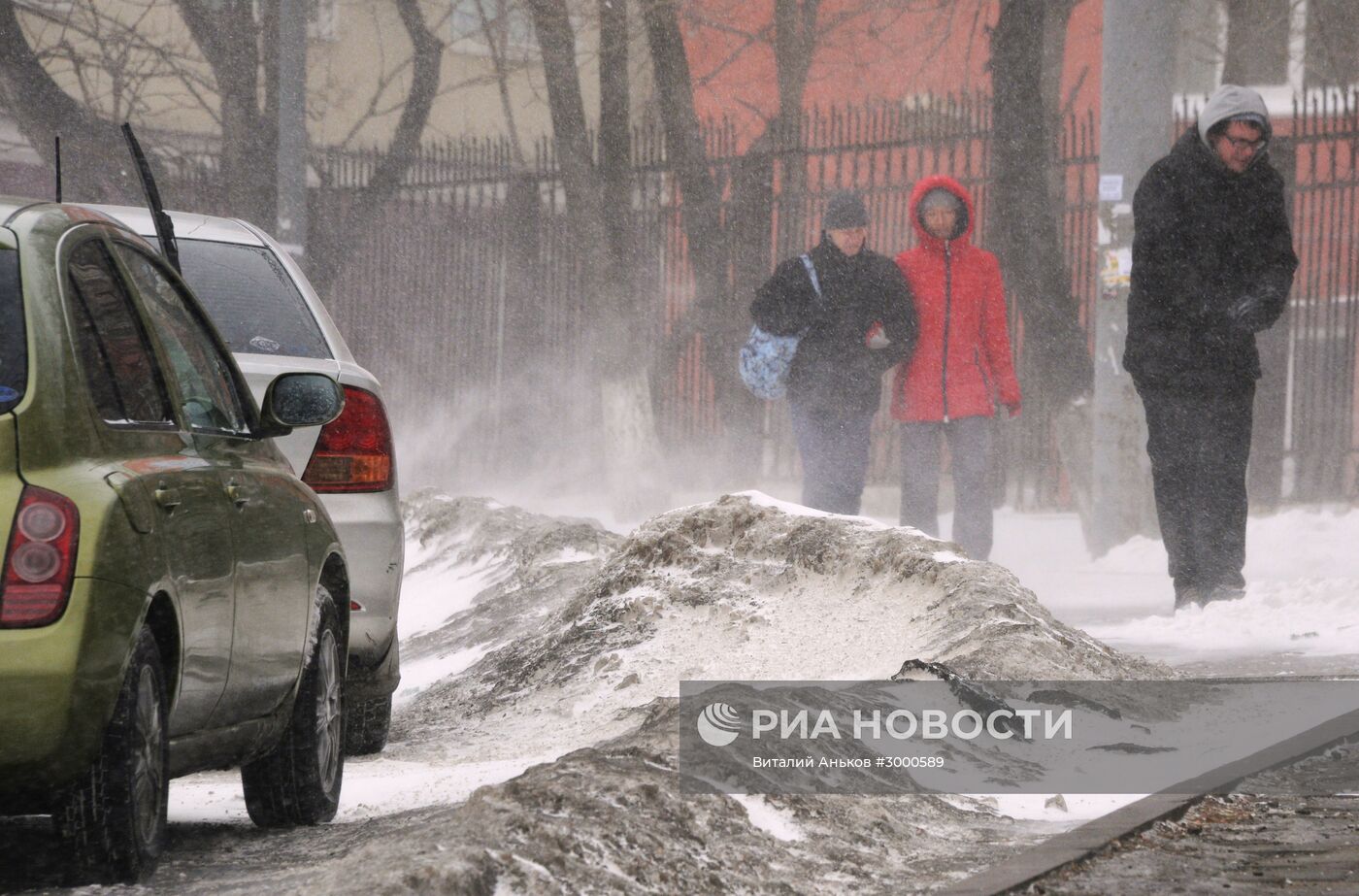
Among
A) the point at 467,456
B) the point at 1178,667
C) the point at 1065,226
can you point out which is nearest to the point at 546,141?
the point at 467,456

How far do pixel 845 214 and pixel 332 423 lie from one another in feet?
17.7

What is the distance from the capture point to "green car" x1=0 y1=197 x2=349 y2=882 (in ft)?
12.6

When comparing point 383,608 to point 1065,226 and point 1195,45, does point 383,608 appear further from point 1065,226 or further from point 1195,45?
point 1195,45

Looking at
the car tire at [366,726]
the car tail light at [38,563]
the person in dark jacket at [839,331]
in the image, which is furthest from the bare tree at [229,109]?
the car tail light at [38,563]

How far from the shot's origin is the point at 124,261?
4.82m

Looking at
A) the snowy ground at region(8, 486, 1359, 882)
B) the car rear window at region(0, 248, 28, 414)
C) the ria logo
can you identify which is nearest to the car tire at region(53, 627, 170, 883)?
the car rear window at region(0, 248, 28, 414)

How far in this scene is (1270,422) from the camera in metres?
17.2

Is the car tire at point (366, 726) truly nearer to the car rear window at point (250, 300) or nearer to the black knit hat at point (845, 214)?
the car rear window at point (250, 300)

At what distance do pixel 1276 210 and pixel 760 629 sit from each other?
377 cm

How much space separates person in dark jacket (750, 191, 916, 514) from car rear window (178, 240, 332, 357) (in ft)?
15.6

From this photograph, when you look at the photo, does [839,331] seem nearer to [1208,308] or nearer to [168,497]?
[1208,308]

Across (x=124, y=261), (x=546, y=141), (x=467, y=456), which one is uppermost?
(x=546, y=141)

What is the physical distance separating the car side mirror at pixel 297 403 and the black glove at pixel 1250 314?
18.5 feet

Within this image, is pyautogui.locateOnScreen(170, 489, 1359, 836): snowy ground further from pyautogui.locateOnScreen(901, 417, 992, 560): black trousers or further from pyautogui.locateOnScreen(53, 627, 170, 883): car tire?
pyautogui.locateOnScreen(53, 627, 170, 883): car tire
